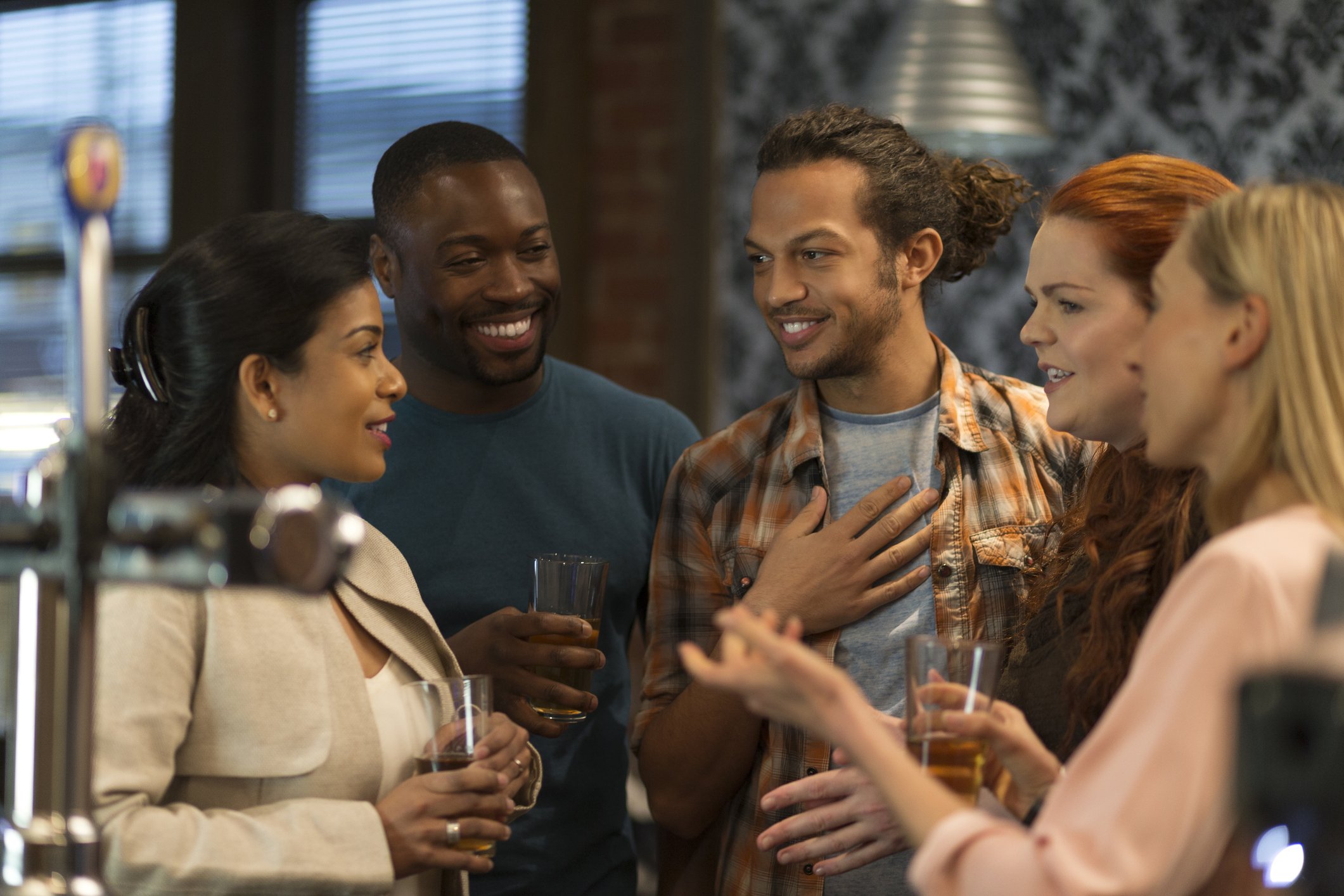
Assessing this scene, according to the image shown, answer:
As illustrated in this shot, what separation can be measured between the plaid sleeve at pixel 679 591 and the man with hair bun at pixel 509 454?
0.15 m

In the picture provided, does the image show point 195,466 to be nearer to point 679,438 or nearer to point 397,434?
point 397,434

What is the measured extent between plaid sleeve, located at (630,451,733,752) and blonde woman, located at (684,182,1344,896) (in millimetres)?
846

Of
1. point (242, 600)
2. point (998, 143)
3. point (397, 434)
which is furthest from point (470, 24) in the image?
point (242, 600)

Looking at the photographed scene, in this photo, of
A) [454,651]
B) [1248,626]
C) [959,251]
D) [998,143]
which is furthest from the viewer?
[998,143]

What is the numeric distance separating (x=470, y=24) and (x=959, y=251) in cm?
254

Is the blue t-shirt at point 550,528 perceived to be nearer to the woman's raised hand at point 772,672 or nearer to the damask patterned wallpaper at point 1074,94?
the woman's raised hand at point 772,672

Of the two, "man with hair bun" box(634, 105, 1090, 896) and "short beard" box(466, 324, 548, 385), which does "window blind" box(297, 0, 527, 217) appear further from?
"man with hair bun" box(634, 105, 1090, 896)

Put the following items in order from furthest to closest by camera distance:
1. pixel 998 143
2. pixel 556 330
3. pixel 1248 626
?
pixel 556 330 → pixel 998 143 → pixel 1248 626

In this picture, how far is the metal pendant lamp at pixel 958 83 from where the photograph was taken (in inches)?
115

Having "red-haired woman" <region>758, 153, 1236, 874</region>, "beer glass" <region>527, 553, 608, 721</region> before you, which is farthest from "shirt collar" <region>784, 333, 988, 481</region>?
"beer glass" <region>527, 553, 608, 721</region>

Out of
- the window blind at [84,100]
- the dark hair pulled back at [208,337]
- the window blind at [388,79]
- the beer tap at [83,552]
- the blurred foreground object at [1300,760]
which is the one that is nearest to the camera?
the blurred foreground object at [1300,760]

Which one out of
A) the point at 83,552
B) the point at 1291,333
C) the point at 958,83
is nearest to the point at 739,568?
the point at 1291,333

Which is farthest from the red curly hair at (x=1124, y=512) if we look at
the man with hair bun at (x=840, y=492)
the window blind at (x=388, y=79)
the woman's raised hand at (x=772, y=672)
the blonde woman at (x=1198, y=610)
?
the window blind at (x=388, y=79)

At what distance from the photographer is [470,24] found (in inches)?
166
